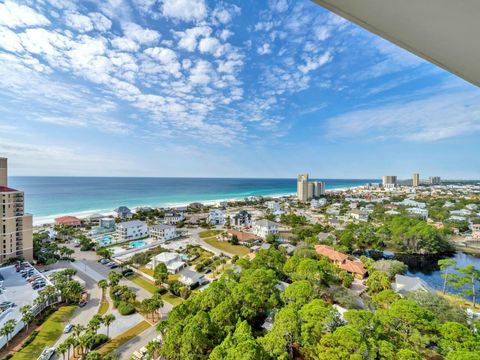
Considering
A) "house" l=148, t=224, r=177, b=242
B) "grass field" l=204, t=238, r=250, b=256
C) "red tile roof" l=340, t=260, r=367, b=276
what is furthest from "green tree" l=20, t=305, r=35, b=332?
"red tile roof" l=340, t=260, r=367, b=276

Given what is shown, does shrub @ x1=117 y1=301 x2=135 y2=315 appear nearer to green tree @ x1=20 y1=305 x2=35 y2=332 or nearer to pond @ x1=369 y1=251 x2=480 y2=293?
green tree @ x1=20 y1=305 x2=35 y2=332

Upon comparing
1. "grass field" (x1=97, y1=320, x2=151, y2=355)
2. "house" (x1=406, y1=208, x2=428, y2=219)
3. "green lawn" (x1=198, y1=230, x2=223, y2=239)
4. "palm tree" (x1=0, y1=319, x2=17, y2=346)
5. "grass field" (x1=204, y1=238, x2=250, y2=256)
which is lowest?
"grass field" (x1=204, y1=238, x2=250, y2=256)

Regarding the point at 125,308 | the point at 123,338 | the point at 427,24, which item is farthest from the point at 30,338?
the point at 427,24

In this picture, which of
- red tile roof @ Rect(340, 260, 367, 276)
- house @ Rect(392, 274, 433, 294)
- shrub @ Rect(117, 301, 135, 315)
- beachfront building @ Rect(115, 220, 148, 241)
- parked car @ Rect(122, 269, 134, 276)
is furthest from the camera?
beachfront building @ Rect(115, 220, 148, 241)

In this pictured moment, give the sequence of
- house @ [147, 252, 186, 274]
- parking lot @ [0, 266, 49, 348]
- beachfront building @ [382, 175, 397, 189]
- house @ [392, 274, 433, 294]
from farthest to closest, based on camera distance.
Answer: beachfront building @ [382, 175, 397, 189] → house @ [147, 252, 186, 274] → house @ [392, 274, 433, 294] → parking lot @ [0, 266, 49, 348]

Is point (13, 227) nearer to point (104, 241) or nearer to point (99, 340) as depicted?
point (104, 241)

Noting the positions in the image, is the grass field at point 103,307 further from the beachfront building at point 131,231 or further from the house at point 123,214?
the house at point 123,214

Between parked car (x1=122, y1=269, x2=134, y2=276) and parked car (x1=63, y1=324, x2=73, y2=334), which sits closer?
parked car (x1=63, y1=324, x2=73, y2=334)
